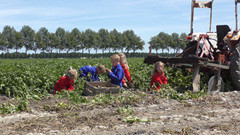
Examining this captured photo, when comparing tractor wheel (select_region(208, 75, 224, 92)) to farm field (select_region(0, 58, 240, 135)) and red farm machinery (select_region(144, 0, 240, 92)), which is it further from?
farm field (select_region(0, 58, 240, 135))

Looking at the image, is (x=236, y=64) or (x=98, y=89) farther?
(x=236, y=64)

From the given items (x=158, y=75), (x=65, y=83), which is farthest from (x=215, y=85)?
(x=65, y=83)

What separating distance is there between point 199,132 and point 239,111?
178 centimetres

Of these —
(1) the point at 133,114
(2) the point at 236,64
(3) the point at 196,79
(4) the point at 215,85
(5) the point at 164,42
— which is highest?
(5) the point at 164,42

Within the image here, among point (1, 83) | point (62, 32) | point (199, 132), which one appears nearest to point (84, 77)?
point (1, 83)

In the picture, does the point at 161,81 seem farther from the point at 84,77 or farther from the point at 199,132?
the point at 199,132

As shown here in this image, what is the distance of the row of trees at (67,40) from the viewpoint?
83938 mm

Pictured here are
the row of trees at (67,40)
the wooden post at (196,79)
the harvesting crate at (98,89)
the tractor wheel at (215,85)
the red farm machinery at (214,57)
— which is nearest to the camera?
the harvesting crate at (98,89)

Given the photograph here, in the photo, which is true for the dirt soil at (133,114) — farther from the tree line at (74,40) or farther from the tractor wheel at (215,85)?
the tree line at (74,40)

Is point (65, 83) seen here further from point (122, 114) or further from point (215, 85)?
point (215, 85)

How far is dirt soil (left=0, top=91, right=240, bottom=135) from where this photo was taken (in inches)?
138

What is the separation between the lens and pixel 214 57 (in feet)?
24.3

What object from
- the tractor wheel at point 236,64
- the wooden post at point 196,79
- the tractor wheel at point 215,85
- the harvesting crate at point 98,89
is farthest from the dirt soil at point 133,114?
the tractor wheel at point 215,85

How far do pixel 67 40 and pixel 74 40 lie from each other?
2.55 meters
